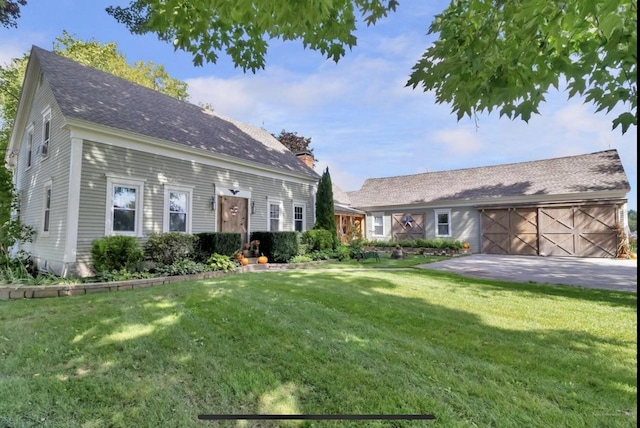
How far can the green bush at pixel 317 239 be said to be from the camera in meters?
13.5

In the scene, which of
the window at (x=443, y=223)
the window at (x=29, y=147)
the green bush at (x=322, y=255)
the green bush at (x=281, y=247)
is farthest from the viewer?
the window at (x=443, y=223)

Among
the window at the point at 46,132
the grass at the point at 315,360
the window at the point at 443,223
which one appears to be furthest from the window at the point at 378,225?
the window at the point at 46,132

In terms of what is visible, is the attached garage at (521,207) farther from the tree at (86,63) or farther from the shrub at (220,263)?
the tree at (86,63)

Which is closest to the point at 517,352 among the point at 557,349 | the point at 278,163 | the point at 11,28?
the point at 557,349

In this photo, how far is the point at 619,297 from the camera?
20.0 feet

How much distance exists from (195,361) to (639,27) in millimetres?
3522

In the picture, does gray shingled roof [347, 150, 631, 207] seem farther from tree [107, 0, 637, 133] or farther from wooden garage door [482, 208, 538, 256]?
tree [107, 0, 637, 133]

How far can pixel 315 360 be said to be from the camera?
3074 mm

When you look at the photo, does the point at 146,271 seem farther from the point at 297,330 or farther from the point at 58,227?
the point at 297,330

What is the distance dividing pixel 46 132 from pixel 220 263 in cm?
694

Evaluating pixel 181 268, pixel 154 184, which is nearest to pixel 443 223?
pixel 181 268

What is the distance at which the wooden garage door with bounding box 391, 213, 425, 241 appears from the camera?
779 inches

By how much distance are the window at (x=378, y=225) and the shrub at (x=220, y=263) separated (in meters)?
13.6

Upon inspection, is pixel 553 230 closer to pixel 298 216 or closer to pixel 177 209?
pixel 298 216
